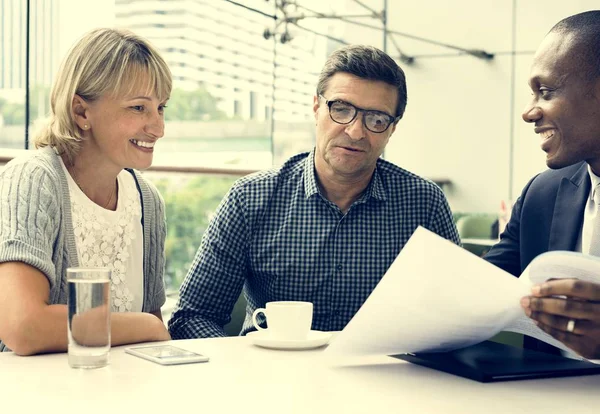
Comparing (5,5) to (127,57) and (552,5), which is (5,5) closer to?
(127,57)

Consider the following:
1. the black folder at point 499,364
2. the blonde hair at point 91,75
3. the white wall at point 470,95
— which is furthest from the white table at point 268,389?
the white wall at point 470,95

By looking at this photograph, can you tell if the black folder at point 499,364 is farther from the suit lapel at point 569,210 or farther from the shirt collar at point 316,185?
the shirt collar at point 316,185

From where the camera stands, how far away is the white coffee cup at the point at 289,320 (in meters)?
1.35

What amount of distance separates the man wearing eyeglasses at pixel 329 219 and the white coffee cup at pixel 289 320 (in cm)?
48

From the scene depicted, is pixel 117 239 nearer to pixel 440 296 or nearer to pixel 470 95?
pixel 440 296

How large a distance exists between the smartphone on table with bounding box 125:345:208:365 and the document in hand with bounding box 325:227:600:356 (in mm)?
206

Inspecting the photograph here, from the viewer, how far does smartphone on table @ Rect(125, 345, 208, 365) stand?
1187mm

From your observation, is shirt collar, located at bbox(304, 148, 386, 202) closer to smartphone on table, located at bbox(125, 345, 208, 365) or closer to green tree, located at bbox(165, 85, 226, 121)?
smartphone on table, located at bbox(125, 345, 208, 365)

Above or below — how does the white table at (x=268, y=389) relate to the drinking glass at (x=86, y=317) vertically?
below

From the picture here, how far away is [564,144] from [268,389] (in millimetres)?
939

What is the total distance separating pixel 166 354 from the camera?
1.22 meters

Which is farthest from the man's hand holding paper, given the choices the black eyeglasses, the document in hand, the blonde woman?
the black eyeglasses

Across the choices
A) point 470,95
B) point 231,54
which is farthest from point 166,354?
point 470,95

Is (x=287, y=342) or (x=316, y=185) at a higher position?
(x=316, y=185)
